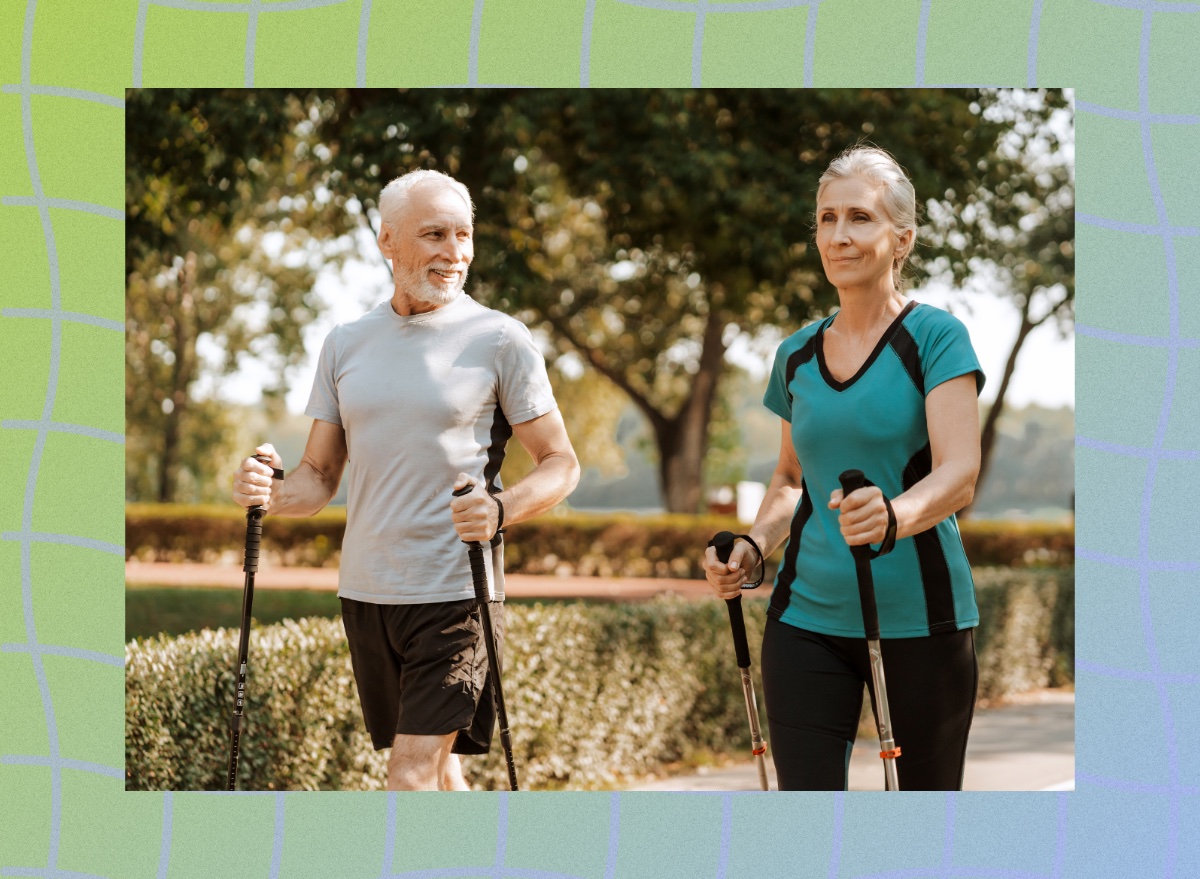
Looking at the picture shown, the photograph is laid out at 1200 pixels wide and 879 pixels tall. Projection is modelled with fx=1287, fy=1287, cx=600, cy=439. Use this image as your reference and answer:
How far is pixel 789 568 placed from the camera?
278cm

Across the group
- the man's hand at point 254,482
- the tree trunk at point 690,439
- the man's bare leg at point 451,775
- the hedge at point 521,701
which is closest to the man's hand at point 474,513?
the man's hand at point 254,482

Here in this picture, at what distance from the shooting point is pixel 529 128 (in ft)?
19.9

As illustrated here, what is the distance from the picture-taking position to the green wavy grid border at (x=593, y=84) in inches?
117

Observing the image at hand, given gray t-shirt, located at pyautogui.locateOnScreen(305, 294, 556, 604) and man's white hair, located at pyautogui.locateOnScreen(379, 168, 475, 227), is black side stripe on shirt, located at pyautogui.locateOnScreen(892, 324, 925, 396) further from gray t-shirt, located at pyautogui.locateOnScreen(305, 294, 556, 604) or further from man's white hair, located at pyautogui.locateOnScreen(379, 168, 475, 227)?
man's white hair, located at pyautogui.locateOnScreen(379, 168, 475, 227)

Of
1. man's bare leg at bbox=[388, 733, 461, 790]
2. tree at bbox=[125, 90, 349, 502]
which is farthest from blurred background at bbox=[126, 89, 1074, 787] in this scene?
man's bare leg at bbox=[388, 733, 461, 790]

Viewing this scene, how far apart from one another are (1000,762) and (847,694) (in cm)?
461

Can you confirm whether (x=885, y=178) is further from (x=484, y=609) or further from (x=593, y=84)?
(x=484, y=609)

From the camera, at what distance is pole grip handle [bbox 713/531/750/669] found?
278cm

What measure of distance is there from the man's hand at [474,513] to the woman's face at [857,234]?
2.87ft

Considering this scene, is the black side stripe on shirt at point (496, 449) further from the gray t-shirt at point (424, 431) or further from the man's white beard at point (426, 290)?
the man's white beard at point (426, 290)

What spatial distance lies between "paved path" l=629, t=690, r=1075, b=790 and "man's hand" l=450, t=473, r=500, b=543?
295cm
